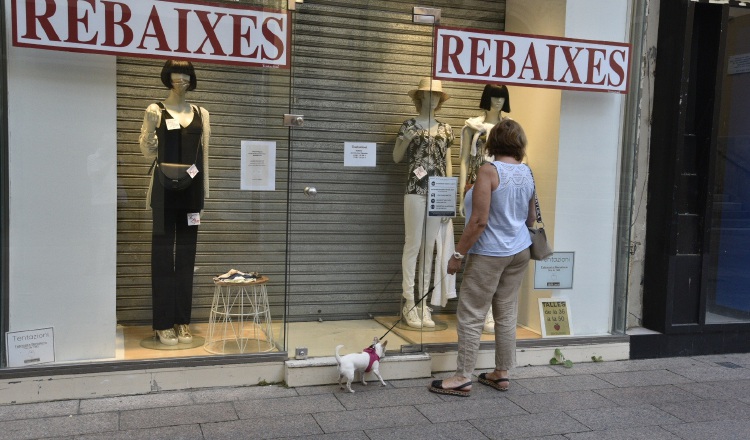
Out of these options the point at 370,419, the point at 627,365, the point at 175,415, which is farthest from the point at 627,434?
A: the point at 175,415

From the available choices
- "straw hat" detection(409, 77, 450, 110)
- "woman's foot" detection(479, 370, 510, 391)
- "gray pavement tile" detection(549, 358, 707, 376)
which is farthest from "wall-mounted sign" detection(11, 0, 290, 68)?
"gray pavement tile" detection(549, 358, 707, 376)

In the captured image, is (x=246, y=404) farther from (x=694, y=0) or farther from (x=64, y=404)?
(x=694, y=0)

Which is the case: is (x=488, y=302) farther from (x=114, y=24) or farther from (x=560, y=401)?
(x=114, y=24)

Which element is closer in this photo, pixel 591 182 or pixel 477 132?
pixel 477 132

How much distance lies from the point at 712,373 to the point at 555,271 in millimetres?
1301

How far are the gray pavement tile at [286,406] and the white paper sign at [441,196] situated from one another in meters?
1.49

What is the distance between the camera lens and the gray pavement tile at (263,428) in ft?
12.2

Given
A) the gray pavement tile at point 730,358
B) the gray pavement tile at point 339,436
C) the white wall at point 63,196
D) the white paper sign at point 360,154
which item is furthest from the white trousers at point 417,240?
the gray pavement tile at point 730,358

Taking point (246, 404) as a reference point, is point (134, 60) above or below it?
above

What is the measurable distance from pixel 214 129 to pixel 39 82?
105 centimetres

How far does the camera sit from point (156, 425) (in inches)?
150

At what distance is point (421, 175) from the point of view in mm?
5125

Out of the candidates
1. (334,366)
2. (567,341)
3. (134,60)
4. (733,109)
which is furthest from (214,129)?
A: (733,109)

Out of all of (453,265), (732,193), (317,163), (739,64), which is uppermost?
(739,64)
